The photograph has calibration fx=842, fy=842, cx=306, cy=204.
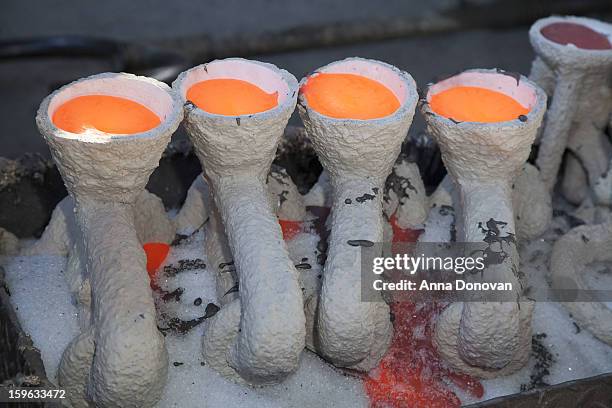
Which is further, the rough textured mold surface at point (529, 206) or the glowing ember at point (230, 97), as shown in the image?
the rough textured mold surface at point (529, 206)

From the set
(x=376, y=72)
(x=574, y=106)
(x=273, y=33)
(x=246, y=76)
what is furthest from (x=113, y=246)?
(x=273, y=33)

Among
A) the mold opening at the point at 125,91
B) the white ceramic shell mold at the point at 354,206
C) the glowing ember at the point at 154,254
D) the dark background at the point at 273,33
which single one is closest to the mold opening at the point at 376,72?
the white ceramic shell mold at the point at 354,206

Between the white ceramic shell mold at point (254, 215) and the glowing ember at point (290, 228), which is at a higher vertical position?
the white ceramic shell mold at point (254, 215)

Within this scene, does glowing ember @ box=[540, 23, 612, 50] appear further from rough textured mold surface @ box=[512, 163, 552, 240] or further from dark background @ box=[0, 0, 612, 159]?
dark background @ box=[0, 0, 612, 159]

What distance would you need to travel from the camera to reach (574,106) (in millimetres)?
1345

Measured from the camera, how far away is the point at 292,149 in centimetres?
140

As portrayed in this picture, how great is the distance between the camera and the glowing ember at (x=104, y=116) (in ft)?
3.31

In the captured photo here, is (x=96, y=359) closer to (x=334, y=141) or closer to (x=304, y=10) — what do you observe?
(x=334, y=141)

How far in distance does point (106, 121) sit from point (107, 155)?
8cm

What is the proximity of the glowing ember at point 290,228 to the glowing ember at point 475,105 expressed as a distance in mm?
265

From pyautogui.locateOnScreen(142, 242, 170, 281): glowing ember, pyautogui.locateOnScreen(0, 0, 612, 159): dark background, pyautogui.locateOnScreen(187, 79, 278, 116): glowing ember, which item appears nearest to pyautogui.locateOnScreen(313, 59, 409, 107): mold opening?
pyautogui.locateOnScreen(187, 79, 278, 116): glowing ember

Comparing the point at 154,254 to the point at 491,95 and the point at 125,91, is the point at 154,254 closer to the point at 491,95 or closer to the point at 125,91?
the point at 125,91

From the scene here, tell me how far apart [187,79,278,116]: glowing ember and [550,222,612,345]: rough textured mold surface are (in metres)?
0.49

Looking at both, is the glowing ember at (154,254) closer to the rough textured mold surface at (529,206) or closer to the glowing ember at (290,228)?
the glowing ember at (290,228)
